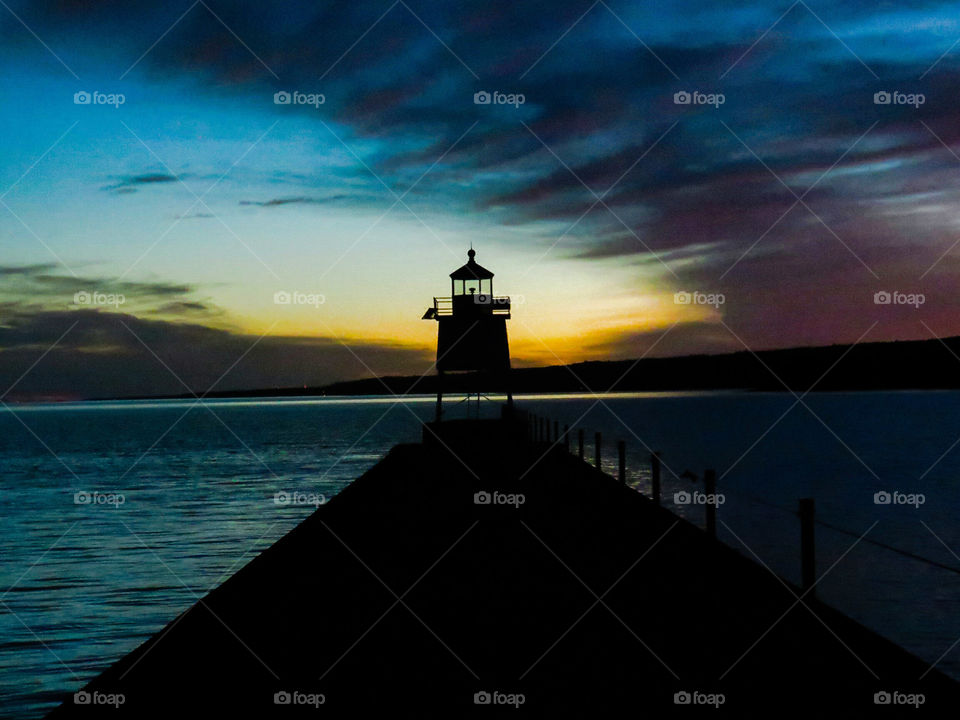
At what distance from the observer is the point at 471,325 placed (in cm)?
4222

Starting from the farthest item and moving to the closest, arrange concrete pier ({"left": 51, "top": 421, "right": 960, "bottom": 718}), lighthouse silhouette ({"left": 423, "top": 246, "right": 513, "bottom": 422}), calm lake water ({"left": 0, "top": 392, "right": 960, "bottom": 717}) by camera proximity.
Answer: lighthouse silhouette ({"left": 423, "top": 246, "right": 513, "bottom": 422}), calm lake water ({"left": 0, "top": 392, "right": 960, "bottom": 717}), concrete pier ({"left": 51, "top": 421, "right": 960, "bottom": 718})

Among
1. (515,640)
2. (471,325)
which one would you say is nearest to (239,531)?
(471,325)

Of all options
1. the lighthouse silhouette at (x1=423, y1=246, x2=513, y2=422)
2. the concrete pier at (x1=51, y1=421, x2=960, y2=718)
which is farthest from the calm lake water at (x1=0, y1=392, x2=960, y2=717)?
the lighthouse silhouette at (x1=423, y1=246, x2=513, y2=422)

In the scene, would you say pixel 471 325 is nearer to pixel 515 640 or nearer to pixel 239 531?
pixel 239 531

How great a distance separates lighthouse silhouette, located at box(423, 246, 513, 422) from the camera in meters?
42.1

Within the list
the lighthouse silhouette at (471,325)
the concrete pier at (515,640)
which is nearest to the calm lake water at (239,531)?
the concrete pier at (515,640)

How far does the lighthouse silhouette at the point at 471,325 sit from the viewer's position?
42125 mm

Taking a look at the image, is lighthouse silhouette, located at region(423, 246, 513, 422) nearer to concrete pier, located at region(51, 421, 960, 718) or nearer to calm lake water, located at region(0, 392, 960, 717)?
calm lake water, located at region(0, 392, 960, 717)

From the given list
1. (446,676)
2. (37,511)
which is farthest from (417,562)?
(37,511)

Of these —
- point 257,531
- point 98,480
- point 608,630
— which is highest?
point 98,480

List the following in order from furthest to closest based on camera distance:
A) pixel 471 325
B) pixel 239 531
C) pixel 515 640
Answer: pixel 471 325
pixel 239 531
pixel 515 640

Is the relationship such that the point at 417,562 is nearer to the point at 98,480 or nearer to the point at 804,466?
the point at 98,480

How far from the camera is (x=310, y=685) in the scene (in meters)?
8.35

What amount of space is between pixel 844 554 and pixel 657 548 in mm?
14854
